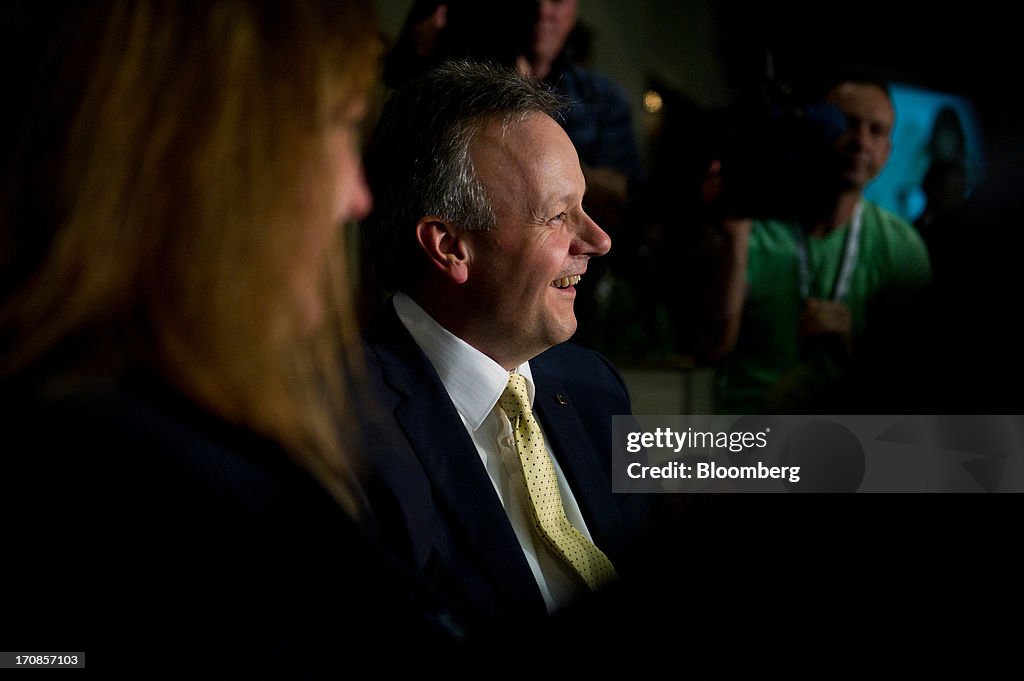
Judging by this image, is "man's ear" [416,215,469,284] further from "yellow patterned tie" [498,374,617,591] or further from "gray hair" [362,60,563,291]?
"yellow patterned tie" [498,374,617,591]

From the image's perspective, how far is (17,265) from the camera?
57cm

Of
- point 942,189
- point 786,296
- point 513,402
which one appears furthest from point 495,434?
point 942,189

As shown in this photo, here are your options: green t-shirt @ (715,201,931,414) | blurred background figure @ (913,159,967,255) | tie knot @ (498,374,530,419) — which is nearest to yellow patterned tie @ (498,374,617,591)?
tie knot @ (498,374,530,419)

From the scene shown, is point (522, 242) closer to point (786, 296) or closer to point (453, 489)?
point (453, 489)

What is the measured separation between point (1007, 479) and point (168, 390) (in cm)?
80

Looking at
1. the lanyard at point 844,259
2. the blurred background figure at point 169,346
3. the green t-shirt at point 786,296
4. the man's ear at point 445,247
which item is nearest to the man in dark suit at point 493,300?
the man's ear at point 445,247

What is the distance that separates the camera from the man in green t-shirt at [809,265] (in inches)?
72.1

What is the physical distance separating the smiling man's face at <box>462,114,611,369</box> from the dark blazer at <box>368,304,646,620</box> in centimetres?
10

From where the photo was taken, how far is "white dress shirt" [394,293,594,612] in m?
1.09

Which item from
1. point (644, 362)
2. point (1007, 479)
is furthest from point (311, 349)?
point (644, 362)

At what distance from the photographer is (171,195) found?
576 millimetres

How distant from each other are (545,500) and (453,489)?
138mm

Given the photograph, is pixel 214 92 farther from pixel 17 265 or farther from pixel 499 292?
pixel 499 292

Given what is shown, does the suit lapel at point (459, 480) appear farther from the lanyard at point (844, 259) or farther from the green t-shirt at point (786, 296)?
the lanyard at point (844, 259)
